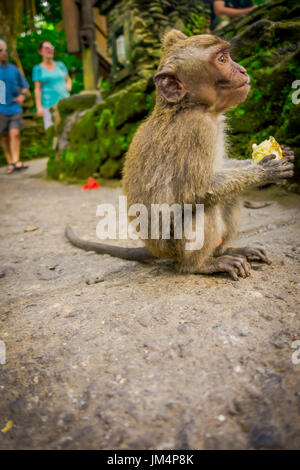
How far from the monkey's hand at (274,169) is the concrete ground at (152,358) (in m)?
0.56

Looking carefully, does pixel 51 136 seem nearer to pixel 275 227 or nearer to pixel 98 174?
pixel 98 174

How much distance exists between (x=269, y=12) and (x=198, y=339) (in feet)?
15.2

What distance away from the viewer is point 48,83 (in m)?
7.91

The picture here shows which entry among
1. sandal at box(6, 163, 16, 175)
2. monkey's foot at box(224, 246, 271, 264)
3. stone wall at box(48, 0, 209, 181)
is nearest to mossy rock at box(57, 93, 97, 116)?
stone wall at box(48, 0, 209, 181)

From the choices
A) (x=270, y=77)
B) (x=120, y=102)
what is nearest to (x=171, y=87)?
(x=270, y=77)

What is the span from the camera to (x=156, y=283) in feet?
7.27

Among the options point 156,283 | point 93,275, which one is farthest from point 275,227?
point 93,275

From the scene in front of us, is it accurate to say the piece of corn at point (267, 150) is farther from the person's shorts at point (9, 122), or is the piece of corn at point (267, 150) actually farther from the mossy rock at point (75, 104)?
the person's shorts at point (9, 122)

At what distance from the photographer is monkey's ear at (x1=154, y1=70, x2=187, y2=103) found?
6.71 feet

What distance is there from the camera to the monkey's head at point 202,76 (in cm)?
201

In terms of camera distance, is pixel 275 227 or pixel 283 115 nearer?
pixel 275 227

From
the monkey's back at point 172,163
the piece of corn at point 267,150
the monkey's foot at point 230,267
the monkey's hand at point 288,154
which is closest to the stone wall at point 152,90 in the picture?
the piece of corn at point 267,150

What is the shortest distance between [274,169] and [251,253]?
58 centimetres

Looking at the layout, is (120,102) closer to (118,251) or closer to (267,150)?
(118,251)
